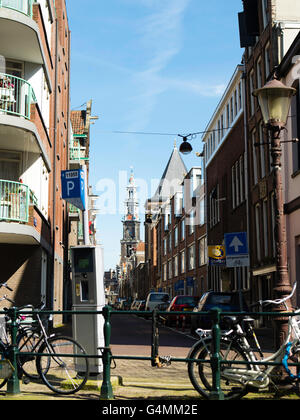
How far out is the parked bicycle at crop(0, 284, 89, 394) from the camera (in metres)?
8.05

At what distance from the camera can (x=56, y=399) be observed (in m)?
7.49

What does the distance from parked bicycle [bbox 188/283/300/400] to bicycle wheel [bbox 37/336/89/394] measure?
1.64 meters

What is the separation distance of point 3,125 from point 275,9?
46.5ft

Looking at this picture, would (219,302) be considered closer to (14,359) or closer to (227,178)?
(14,359)

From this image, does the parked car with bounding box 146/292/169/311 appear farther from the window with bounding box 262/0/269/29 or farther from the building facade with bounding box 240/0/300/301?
the window with bounding box 262/0/269/29

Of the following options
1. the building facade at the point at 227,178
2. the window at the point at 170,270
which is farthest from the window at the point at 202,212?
the window at the point at 170,270

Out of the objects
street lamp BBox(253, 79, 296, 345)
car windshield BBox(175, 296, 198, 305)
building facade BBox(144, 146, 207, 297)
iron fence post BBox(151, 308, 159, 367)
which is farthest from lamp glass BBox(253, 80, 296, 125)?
building facade BBox(144, 146, 207, 297)

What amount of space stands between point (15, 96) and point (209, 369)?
1373 centimetres

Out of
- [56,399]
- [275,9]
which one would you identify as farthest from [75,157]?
[56,399]

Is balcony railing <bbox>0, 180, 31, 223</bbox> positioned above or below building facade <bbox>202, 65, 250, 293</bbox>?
below

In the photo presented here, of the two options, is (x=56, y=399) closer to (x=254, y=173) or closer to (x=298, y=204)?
(x=298, y=204)

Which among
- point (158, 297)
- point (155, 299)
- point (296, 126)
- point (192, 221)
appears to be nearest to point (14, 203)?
point (296, 126)
